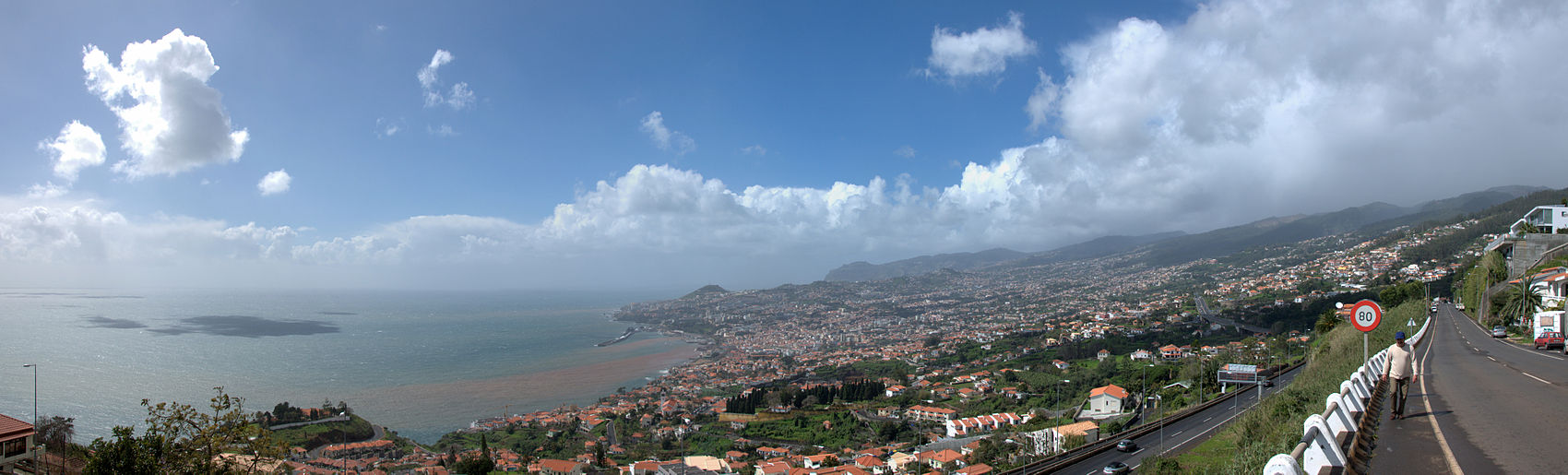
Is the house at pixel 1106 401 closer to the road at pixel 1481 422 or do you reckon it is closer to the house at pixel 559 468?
the road at pixel 1481 422

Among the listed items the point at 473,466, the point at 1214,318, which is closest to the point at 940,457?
the point at 473,466

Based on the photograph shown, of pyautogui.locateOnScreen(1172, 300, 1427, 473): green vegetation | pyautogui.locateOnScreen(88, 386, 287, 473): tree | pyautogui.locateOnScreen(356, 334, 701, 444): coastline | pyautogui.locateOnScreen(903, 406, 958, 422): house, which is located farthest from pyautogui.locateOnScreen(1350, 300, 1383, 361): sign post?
pyautogui.locateOnScreen(356, 334, 701, 444): coastline

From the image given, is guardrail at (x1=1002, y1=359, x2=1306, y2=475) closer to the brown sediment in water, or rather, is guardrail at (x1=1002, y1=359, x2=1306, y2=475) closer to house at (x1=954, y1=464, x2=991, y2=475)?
house at (x1=954, y1=464, x2=991, y2=475)

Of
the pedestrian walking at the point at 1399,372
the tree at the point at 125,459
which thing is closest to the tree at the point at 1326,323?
the pedestrian walking at the point at 1399,372

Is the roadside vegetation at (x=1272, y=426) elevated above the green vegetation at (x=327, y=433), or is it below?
above

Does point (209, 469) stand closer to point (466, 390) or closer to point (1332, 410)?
point (1332, 410)

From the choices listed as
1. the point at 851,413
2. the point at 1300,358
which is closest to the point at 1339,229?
the point at 1300,358
